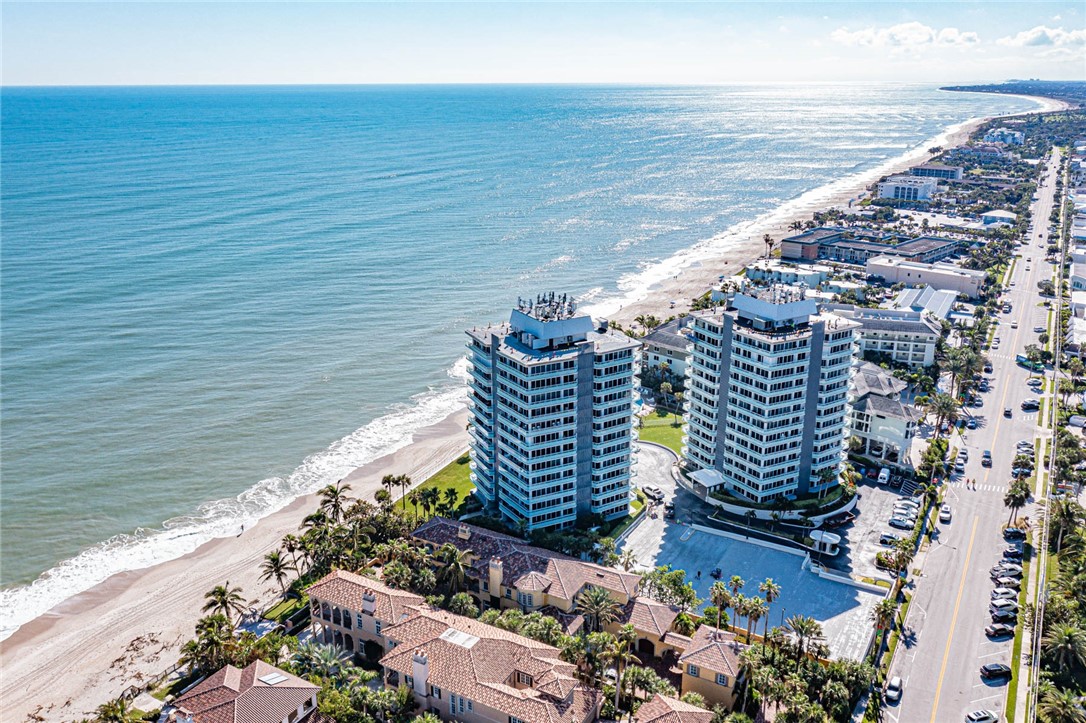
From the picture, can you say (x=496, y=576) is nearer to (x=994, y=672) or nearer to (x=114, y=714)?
(x=114, y=714)

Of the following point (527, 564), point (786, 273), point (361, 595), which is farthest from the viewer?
point (786, 273)

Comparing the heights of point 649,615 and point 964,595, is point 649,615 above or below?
above

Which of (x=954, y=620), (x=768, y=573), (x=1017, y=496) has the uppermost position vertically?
(x=1017, y=496)

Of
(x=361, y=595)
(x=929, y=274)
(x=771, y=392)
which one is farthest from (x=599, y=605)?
(x=929, y=274)

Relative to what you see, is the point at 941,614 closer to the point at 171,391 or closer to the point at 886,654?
the point at 886,654

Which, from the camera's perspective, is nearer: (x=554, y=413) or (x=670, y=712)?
(x=670, y=712)

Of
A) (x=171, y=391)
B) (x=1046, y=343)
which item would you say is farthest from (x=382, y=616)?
(x=1046, y=343)

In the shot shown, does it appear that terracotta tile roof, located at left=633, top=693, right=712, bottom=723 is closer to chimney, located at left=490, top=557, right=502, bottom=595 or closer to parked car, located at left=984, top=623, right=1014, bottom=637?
chimney, located at left=490, top=557, right=502, bottom=595

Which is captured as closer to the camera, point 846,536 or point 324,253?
point 846,536
